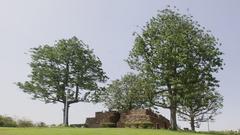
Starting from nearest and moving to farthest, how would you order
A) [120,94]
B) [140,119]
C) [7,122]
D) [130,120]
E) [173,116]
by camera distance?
[7,122] < [173,116] < [140,119] < [130,120] < [120,94]

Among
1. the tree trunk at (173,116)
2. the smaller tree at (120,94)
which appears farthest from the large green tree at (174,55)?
the smaller tree at (120,94)

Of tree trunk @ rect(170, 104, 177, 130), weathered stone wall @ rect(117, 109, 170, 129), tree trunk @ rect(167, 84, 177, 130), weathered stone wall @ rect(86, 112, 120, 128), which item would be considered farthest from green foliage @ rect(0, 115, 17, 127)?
tree trunk @ rect(167, 84, 177, 130)

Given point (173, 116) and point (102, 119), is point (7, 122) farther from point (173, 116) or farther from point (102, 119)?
point (173, 116)

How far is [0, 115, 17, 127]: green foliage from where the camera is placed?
171ft

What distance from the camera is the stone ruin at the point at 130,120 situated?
59638 millimetres

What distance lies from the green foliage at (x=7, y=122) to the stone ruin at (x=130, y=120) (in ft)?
48.4

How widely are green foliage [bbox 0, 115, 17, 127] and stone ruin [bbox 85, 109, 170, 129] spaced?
581 inches

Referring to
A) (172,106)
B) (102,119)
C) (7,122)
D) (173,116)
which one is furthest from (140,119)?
(7,122)

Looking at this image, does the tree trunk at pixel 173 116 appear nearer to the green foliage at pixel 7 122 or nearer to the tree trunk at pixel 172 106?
the tree trunk at pixel 172 106

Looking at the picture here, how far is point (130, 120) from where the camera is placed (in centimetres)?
6331

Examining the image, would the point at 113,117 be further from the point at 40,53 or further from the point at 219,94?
the point at 219,94

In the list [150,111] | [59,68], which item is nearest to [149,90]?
[150,111]

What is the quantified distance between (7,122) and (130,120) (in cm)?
1865

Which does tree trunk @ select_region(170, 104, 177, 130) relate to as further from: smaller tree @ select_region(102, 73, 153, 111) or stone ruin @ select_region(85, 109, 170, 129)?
A: smaller tree @ select_region(102, 73, 153, 111)
